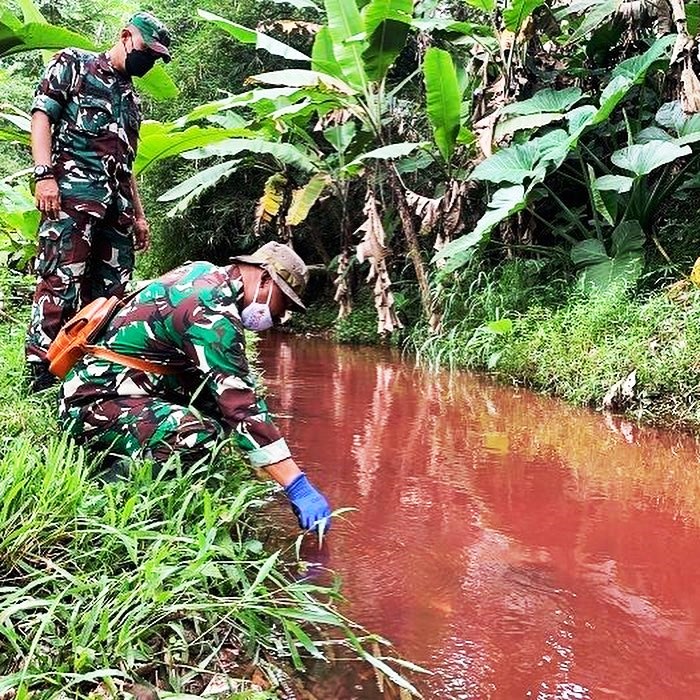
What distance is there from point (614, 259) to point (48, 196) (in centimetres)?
406

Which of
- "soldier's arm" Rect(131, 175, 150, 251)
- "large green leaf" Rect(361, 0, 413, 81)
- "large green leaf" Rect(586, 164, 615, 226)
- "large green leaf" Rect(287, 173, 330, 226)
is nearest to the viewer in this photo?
"soldier's arm" Rect(131, 175, 150, 251)

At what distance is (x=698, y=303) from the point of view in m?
4.46

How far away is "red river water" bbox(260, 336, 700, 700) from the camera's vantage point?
1648 millimetres

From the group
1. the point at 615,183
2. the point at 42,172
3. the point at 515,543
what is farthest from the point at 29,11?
the point at 515,543

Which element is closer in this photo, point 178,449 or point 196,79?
point 178,449

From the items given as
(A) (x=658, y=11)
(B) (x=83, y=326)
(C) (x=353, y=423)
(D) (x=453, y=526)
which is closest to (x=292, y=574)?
(D) (x=453, y=526)

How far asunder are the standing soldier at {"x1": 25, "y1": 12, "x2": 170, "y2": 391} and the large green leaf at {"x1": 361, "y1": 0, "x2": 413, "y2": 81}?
3.44m

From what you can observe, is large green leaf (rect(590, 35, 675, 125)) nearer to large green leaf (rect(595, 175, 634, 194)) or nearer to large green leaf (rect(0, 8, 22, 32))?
large green leaf (rect(595, 175, 634, 194))

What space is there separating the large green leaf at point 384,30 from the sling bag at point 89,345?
4518 millimetres

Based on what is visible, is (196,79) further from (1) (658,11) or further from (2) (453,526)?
(2) (453,526)

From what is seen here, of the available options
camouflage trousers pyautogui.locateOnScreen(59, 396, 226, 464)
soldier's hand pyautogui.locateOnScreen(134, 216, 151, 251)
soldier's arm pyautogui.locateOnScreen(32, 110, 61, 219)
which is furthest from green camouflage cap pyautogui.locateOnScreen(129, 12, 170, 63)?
camouflage trousers pyautogui.locateOnScreen(59, 396, 226, 464)

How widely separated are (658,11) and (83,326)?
16.9 feet

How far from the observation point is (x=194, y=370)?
8.02 ft

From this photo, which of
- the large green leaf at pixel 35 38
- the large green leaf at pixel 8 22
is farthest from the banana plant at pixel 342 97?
the large green leaf at pixel 8 22
